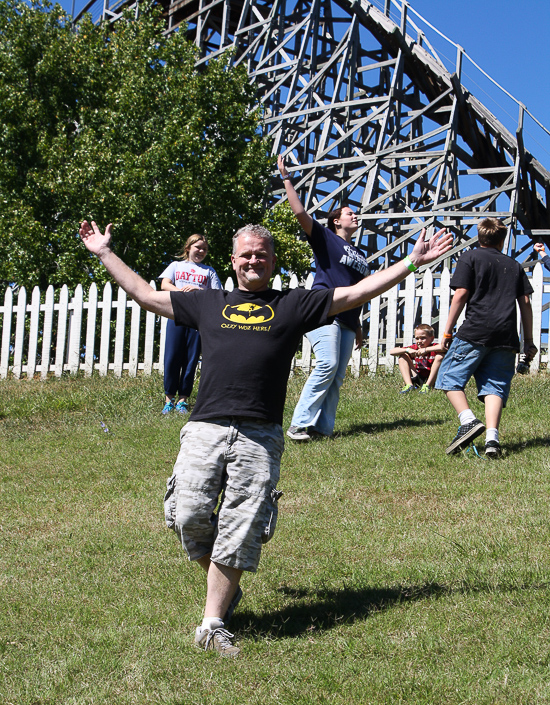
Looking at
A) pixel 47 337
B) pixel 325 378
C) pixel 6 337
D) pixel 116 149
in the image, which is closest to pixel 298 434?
pixel 325 378

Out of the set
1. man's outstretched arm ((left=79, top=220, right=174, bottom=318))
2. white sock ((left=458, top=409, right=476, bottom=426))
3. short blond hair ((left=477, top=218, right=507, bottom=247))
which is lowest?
white sock ((left=458, top=409, right=476, bottom=426))

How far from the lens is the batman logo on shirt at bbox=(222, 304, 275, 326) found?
3559 millimetres

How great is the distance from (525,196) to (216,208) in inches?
309

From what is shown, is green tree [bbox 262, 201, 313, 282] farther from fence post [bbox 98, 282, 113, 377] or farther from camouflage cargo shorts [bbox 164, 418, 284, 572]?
camouflage cargo shorts [bbox 164, 418, 284, 572]

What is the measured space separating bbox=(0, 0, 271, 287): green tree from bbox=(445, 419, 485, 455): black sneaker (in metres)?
12.2

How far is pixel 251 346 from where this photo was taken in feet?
11.5

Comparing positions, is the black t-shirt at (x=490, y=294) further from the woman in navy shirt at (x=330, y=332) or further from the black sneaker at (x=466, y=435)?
the woman in navy shirt at (x=330, y=332)

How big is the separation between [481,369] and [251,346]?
11.2 feet

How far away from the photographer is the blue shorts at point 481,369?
6281 millimetres

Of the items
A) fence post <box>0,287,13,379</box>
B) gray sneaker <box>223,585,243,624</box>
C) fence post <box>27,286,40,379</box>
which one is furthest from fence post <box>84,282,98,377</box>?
gray sneaker <box>223,585,243,624</box>

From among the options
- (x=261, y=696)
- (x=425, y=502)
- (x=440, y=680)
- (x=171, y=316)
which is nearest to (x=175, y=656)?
(x=261, y=696)

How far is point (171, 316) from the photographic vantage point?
3766mm

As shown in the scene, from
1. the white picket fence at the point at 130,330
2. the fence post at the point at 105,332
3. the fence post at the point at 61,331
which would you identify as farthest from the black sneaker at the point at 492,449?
the fence post at the point at 61,331

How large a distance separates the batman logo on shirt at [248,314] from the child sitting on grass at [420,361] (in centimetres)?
610
